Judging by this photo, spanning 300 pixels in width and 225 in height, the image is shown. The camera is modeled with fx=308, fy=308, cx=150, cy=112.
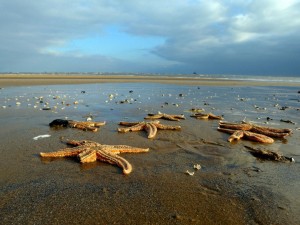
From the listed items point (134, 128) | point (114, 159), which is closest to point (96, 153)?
point (114, 159)

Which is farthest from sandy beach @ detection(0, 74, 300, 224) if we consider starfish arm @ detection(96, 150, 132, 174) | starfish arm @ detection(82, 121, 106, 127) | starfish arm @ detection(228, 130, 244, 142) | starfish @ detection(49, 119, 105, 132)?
starfish arm @ detection(82, 121, 106, 127)

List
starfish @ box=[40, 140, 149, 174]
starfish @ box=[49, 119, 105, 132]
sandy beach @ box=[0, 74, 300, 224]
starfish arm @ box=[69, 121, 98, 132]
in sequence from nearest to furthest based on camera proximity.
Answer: sandy beach @ box=[0, 74, 300, 224]
starfish @ box=[40, 140, 149, 174]
starfish arm @ box=[69, 121, 98, 132]
starfish @ box=[49, 119, 105, 132]

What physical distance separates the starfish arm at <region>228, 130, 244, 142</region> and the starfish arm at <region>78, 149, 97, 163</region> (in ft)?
15.4

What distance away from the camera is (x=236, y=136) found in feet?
34.0

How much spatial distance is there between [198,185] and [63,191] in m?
2.77

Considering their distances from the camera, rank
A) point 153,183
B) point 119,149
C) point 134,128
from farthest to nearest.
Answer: point 134,128, point 119,149, point 153,183

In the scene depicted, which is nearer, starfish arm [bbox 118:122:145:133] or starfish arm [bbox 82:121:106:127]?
starfish arm [bbox 118:122:145:133]

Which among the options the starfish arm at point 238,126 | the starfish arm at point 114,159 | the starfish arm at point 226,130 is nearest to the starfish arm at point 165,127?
the starfish arm at point 226,130

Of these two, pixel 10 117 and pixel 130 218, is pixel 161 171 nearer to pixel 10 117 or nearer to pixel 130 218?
pixel 130 218

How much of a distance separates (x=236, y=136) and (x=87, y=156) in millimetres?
5228

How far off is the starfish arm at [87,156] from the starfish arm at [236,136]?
185 inches

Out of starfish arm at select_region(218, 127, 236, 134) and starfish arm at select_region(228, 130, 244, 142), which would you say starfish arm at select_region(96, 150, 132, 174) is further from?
starfish arm at select_region(218, 127, 236, 134)

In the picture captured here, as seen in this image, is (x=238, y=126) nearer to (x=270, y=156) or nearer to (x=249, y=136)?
(x=249, y=136)

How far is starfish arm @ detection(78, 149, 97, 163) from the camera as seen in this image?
7603 mm
